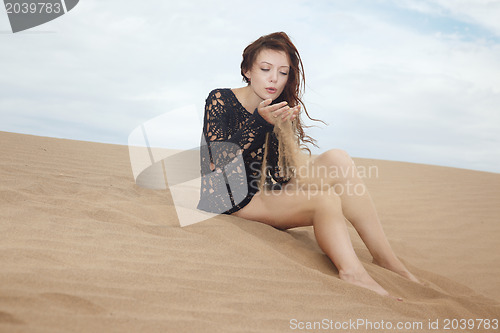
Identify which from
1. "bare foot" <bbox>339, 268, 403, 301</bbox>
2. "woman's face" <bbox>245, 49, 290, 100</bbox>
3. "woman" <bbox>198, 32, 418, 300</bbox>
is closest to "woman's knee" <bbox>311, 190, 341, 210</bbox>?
"woman" <bbox>198, 32, 418, 300</bbox>

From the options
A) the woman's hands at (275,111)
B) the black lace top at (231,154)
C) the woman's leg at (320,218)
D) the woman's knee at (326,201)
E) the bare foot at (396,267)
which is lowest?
the bare foot at (396,267)

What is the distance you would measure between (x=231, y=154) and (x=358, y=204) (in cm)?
89

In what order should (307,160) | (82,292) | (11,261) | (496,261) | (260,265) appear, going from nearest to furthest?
(82,292)
(11,261)
(260,265)
(307,160)
(496,261)

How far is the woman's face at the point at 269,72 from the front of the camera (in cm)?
310

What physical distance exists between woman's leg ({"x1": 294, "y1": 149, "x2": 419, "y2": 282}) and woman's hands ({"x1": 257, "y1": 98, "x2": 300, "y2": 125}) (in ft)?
1.68

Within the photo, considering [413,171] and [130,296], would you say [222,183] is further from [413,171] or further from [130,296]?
[413,171]

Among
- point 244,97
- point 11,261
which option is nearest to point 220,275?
point 11,261

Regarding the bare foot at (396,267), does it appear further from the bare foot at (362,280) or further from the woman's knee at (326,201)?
the woman's knee at (326,201)

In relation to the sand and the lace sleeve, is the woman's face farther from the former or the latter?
the sand

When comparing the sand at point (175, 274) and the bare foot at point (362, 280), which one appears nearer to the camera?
the sand at point (175, 274)

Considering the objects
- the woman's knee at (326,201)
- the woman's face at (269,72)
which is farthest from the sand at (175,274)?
the woman's face at (269,72)

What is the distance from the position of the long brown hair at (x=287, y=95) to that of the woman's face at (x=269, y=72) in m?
0.04

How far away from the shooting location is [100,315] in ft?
5.07

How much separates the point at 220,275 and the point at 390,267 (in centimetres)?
139
